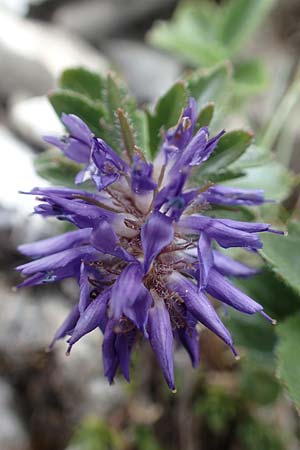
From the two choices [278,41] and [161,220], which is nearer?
[161,220]

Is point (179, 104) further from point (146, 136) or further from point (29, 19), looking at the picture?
point (29, 19)

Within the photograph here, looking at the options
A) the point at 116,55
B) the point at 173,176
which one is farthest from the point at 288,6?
the point at 173,176

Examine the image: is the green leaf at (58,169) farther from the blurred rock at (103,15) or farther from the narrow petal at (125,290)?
the blurred rock at (103,15)

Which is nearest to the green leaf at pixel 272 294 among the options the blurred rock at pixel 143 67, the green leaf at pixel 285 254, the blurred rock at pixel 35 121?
the green leaf at pixel 285 254

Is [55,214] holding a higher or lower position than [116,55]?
lower

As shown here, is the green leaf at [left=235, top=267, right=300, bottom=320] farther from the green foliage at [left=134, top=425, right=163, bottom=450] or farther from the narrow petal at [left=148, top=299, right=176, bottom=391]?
the green foliage at [left=134, top=425, right=163, bottom=450]

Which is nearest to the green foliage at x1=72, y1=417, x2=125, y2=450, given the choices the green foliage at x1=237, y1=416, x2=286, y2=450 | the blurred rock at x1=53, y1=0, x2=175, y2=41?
the green foliage at x1=237, y1=416, x2=286, y2=450

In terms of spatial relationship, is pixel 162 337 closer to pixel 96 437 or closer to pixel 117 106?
pixel 117 106
